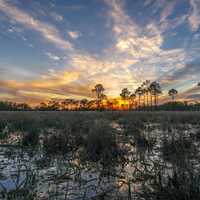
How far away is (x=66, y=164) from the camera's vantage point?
17.7ft

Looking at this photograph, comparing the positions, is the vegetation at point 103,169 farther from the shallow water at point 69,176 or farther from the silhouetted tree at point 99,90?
the silhouetted tree at point 99,90

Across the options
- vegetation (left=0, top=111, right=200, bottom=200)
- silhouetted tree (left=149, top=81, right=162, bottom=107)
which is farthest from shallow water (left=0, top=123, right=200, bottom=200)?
silhouetted tree (left=149, top=81, right=162, bottom=107)

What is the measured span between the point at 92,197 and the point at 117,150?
9.23 ft

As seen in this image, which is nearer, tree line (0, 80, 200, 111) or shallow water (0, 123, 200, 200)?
shallow water (0, 123, 200, 200)

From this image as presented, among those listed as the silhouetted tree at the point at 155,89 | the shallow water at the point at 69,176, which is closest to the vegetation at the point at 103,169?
the shallow water at the point at 69,176

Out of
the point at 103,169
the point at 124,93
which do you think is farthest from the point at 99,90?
the point at 103,169

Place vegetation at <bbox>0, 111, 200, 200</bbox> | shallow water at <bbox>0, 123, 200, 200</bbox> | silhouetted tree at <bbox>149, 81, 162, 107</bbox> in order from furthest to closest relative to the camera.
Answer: silhouetted tree at <bbox>149, 81, 162, 107</bbox>
shallow water at <bbox>0, 123, 200, 200</bbox>
vegetation at <bbox>0, 111, 200, 200</bbox>

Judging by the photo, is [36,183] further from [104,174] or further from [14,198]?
[104,174]

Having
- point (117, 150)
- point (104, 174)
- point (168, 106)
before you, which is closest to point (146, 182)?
point (104, 174)

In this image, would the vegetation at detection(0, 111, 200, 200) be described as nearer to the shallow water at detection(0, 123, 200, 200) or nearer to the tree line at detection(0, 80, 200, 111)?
the shallow water at detection(0, 123, 200, 200)

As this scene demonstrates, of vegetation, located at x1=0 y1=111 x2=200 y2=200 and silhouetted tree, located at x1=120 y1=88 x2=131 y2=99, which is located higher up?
silhouetted tree, located at x1=120 y1=88 x2=131 y2=99

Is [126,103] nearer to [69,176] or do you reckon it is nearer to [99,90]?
[99,90]

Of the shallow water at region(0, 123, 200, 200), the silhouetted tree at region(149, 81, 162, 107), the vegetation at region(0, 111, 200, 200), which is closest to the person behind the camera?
the vegetation at region(0, 111, 200, 200)

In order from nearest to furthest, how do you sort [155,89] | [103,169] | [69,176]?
[69,176], [103,169], [155,89]
